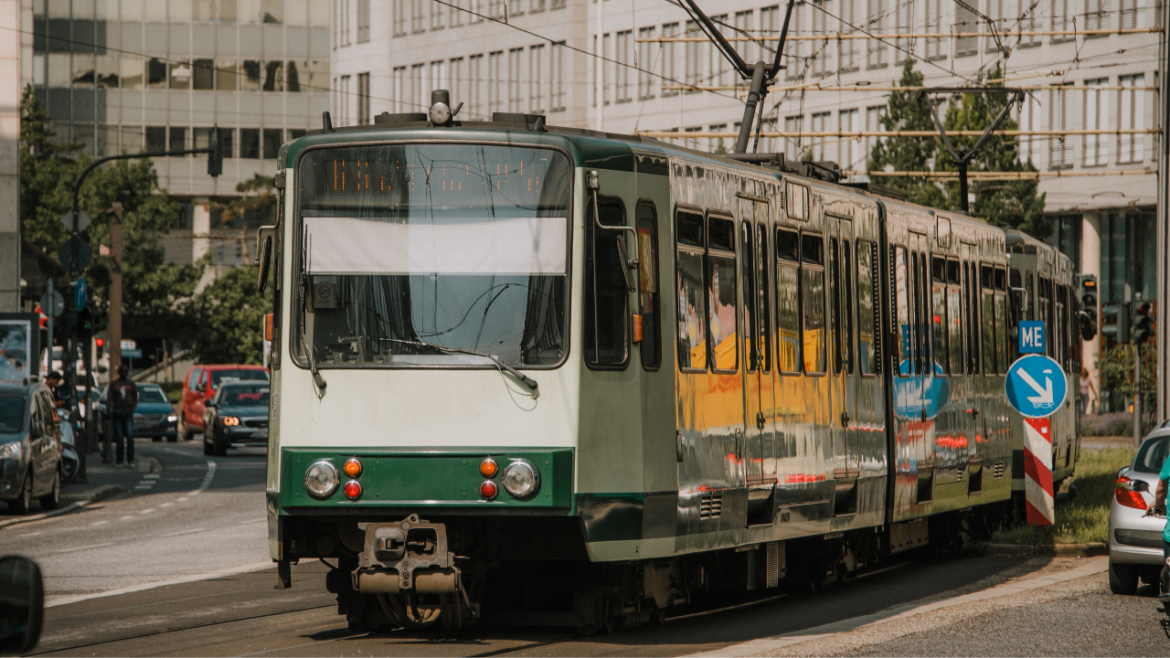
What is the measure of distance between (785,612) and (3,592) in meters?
9.25

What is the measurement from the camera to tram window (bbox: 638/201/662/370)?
10.4m

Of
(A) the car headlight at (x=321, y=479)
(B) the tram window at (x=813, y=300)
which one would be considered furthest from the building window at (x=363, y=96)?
(A) the car headlight at (x=321, y=479)

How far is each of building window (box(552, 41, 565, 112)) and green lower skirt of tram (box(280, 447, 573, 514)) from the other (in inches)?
2236

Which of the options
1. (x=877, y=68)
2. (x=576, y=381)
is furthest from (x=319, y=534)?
(x=877, y=68)

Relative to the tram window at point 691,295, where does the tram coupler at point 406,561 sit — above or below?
below

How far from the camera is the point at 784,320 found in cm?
1244

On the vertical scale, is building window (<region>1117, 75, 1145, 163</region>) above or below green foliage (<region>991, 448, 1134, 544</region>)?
above

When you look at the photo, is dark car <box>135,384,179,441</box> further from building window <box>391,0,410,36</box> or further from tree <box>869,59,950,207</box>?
building window <box>391,0,410,36</box>

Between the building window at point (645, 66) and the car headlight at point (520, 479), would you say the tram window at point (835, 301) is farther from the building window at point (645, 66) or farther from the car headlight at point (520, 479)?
the building window at point (645, 66)

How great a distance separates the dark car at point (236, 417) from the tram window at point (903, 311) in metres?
22.2

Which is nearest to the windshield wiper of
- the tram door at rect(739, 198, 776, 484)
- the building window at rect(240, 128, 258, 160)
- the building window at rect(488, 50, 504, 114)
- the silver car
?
the tram door at rect(739, 198, 776, 484)

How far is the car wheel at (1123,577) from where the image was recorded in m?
13.4

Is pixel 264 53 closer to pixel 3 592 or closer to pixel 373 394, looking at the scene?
pixel 373 394

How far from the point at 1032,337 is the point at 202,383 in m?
31.3
